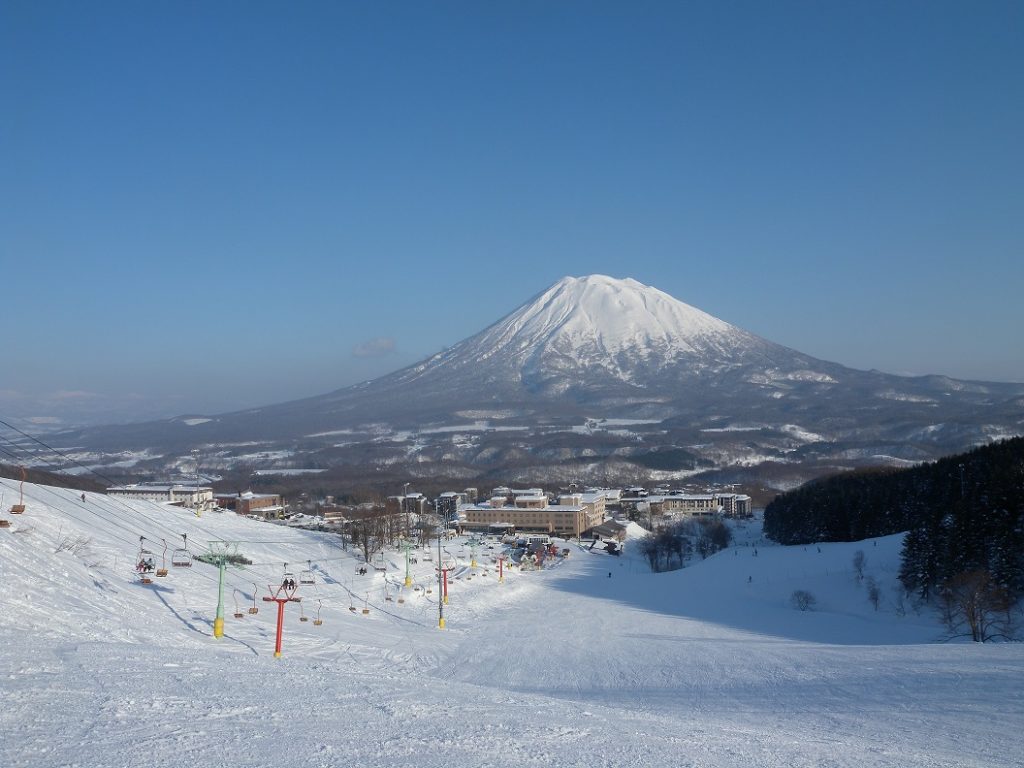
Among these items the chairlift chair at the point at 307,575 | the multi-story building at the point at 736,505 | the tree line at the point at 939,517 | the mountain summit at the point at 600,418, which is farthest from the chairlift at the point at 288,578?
the mountain summit at the point at 600,418

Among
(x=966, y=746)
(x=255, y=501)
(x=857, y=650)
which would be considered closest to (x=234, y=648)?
(x=966, y=746)

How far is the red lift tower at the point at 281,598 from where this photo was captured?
1311cm

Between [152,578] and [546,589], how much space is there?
65.0 feet

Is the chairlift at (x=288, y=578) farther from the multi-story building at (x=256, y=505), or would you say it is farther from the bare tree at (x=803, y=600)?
the multi-story building at (x=256, y=505)

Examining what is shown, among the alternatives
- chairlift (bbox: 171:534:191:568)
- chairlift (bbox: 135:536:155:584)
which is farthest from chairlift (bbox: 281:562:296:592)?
chairlift (bbox: 135:536:155:584)

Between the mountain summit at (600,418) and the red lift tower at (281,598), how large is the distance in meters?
84.2

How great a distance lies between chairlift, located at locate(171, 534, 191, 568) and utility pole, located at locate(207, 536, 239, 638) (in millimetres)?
684

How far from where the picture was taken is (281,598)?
18141 mm

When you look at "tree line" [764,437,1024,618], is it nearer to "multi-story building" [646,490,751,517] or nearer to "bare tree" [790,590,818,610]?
"bare tree" [790,590,818,610]

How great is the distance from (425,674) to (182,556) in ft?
30.1

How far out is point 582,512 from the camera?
68500 millimetres

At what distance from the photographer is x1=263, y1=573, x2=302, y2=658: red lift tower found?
1311 centimetres

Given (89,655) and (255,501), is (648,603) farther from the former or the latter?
(255,501)

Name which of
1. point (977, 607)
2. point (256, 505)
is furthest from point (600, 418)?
point (977, 607)
